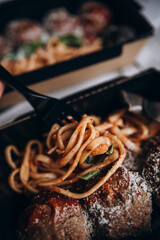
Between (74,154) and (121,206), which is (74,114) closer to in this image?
(74,154)

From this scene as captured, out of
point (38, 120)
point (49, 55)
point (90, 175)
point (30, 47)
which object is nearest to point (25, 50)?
point (30, 47)

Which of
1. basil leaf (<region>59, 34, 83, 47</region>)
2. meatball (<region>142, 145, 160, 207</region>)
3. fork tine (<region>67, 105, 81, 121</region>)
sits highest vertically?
basil leaf (<region>59, 34, 83, 47</region>)

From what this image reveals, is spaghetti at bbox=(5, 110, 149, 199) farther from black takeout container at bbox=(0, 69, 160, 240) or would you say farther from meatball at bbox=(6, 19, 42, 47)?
meatball at bbox=(6, 19, 42, 47)

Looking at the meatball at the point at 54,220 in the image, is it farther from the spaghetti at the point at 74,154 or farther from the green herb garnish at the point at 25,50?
the green herb garnish at the point at 25,50

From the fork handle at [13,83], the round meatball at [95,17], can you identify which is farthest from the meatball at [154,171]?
the round meatball at [95,17]

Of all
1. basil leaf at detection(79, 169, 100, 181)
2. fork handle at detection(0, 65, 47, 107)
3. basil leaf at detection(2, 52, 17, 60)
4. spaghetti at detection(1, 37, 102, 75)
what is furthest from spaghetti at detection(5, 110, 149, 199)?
basil leaf at detection(2, 52, 17, 60)

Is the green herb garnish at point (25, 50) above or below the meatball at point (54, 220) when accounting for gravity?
above
